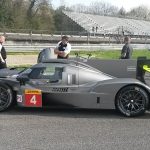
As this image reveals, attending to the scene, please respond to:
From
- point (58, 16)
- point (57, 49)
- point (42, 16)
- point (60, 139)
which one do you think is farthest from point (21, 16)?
point (60, 139)

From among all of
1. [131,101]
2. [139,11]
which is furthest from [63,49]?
[139,11]

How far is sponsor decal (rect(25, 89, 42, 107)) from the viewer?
768 centimetres

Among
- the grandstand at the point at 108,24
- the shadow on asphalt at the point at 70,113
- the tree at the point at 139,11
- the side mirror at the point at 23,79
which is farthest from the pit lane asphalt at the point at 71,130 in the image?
the tree at the point at 139,11

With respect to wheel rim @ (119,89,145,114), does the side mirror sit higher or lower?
higher

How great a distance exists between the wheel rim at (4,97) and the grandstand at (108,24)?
82641 mm

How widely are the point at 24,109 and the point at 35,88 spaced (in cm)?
71

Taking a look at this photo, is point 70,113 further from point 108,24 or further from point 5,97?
point 108,24

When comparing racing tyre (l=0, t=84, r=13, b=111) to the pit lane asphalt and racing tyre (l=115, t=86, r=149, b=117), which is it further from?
racing tyre (l=115, t=86, r=149, b=117)

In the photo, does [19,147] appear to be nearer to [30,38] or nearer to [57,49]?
[57,49]

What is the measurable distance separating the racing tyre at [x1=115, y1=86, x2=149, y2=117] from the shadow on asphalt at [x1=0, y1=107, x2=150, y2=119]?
0.14 metres

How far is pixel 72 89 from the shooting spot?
7633 millimetres

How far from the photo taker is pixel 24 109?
8211 millimetres

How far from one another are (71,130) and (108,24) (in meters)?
92.9

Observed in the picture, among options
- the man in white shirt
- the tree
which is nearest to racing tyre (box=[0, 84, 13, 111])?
the man in white shirt
